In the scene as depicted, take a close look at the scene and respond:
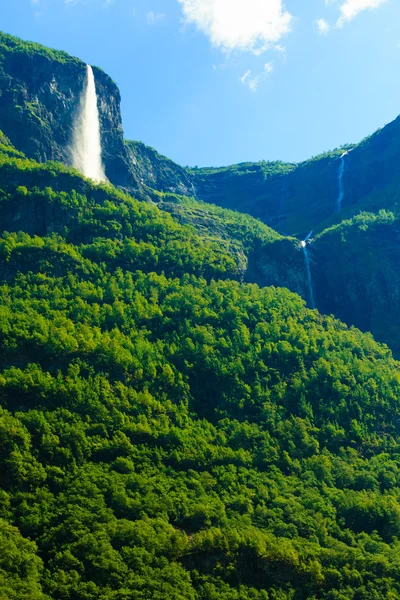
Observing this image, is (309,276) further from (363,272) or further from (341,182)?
(341,182)

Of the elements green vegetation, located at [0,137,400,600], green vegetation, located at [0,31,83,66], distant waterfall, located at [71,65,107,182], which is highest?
green vegetation, located at [0,31,83,66]

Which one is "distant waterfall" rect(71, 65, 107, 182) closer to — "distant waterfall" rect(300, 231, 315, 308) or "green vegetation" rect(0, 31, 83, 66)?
"green vegetation" rect(0, 31, 83, 66)

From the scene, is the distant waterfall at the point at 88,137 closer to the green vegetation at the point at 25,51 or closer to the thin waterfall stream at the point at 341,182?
the green vegetation at the point at 25,51

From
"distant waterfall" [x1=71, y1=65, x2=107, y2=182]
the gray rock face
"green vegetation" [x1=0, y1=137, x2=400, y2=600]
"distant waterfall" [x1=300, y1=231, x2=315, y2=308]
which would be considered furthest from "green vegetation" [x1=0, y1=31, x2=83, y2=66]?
"distant waterfall" [x1=300, y1=231, x2=315, y2=308]

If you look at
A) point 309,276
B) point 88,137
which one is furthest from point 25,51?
point 309,276

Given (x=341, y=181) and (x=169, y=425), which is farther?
(x=341, y=181)
